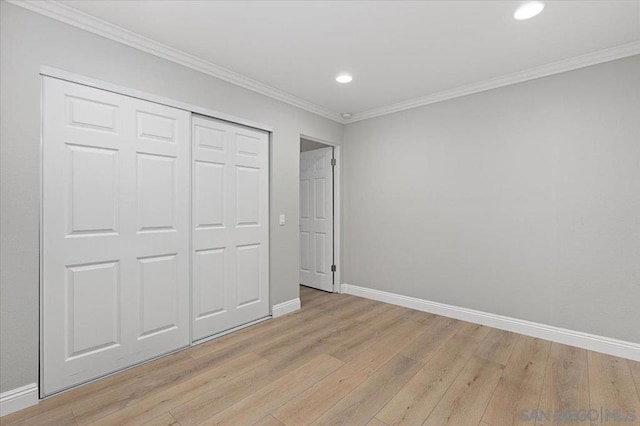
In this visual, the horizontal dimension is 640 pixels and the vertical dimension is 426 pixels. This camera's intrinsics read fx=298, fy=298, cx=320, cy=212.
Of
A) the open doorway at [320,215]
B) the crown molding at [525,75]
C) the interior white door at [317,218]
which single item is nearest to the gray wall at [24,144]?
the open doorway at [320,215]

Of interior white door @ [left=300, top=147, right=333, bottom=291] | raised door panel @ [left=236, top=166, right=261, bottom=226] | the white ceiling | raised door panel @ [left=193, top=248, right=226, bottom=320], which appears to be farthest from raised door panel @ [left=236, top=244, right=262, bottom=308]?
the white ceiling

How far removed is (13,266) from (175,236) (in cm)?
102

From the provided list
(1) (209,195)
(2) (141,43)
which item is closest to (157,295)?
(1) (209,195)

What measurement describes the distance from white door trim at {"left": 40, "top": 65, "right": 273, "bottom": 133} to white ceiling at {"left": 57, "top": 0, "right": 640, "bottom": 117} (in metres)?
0.45

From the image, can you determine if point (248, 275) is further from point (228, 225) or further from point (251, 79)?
point (251, 79)

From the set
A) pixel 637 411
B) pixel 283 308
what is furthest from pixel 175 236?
pixel 637 411

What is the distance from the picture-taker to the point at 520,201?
3094mm

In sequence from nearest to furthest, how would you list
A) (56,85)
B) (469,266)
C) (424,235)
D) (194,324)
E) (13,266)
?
(13,266)
(56,85)
(194,324)
(469,266)
(424,235)

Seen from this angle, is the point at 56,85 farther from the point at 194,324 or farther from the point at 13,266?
the point at 194,324

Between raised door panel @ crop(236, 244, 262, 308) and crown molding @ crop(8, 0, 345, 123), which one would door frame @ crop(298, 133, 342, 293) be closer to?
crown molding @ crop(8, 0, 345, 123)

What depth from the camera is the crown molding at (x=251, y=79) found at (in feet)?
6.79

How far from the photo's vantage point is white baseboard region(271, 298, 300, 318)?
3531 mm

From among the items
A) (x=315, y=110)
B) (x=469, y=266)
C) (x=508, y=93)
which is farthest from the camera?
(x=315, y=110)

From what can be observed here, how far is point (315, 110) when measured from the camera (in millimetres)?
4035
